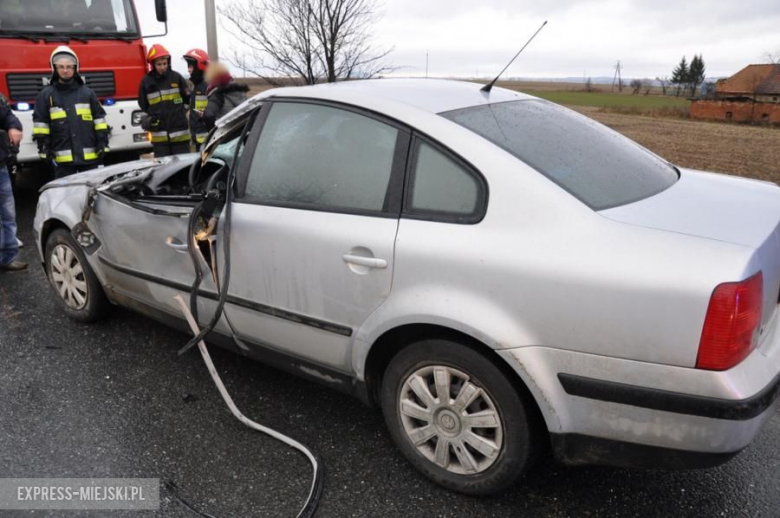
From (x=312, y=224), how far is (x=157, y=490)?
123 cm

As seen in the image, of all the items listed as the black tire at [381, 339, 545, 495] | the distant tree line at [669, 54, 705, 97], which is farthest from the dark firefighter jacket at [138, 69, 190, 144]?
the distant tree line at [669, 54, 705, 97]

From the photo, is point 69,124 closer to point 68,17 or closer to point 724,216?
point 68,17

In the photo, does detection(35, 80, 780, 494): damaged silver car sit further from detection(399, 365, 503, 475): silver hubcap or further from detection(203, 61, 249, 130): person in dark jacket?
detection(203, 61, 249, 130): person in dark jacket

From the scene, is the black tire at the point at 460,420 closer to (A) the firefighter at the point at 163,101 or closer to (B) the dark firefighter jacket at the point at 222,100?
(B) the dark firefighter jacket at the point at 222,100

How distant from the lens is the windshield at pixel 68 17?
251 inches

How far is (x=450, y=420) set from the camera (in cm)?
230

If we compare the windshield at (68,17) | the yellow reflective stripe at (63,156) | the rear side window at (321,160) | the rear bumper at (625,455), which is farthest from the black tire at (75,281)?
the windshield at (68,17)

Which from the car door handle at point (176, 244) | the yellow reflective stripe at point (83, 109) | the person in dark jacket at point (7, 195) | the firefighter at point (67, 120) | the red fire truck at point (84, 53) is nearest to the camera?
the car door handle at point (176, 244)

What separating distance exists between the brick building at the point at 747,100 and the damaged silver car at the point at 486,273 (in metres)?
37.4

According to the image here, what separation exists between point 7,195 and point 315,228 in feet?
13.0

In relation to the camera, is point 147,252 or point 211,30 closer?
point 147,252

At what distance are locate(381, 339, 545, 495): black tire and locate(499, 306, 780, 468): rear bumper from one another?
0.35 feet

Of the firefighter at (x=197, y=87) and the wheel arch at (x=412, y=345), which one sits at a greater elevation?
the firefighter at (x=197, y=87)

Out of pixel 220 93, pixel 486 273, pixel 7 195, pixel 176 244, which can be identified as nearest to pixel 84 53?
pixel 220 93
